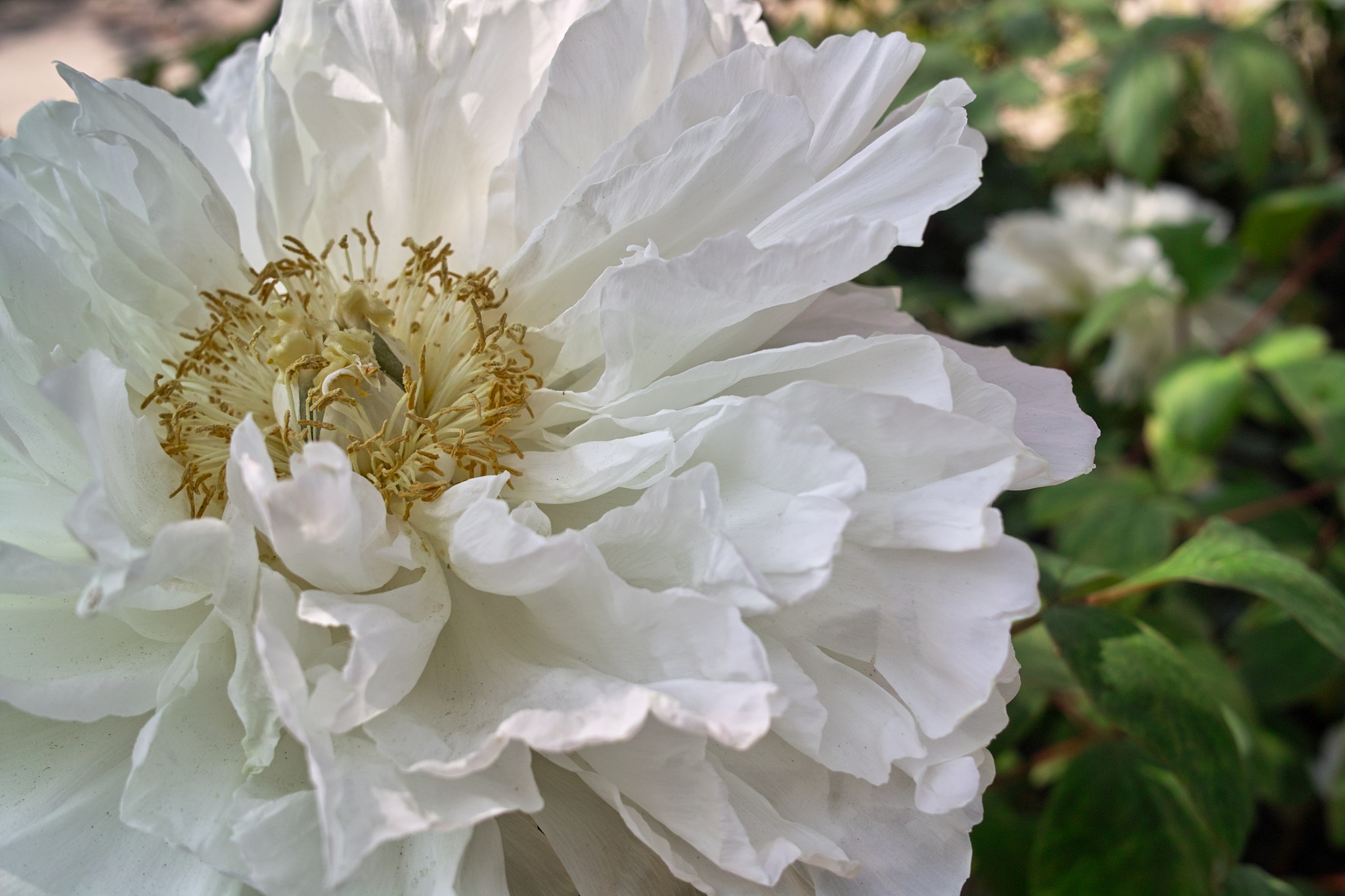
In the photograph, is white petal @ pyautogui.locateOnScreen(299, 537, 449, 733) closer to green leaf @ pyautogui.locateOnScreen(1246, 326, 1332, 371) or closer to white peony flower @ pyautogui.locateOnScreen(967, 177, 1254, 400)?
green leaf @ pyautogui.locateOnScreen(1246, 326, 1332, 371)

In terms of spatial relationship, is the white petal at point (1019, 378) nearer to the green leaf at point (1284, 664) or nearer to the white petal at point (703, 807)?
the white petal at point (703, 807)

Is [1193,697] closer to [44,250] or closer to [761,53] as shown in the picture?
[761,53]

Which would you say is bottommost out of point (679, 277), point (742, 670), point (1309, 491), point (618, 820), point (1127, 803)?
point (1309, 491)

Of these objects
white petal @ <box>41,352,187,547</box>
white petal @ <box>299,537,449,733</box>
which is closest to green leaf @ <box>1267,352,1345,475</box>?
white petal @ <box>299,537,449,733</box>

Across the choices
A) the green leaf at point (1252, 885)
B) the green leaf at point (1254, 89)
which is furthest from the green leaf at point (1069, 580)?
the green leaf at point (1254, 89)

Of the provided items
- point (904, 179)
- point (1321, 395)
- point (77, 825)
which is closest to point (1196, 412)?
point (1321, 395)

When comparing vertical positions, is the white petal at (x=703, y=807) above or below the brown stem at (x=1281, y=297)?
above

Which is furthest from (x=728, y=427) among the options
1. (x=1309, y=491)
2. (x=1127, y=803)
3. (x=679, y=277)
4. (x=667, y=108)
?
(x=1309, y=491)
